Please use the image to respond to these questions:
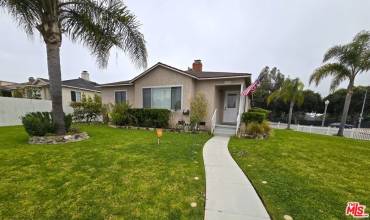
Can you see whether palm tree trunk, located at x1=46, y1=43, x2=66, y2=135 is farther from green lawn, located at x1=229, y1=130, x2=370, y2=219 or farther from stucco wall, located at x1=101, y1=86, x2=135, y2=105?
green lawn, located at x1=229, y1=130, x2=370, y2=219

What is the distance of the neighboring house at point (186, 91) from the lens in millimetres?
10648

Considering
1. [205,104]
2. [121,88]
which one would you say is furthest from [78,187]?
[121,88]

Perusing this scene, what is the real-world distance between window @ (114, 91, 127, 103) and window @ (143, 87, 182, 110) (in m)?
2.79

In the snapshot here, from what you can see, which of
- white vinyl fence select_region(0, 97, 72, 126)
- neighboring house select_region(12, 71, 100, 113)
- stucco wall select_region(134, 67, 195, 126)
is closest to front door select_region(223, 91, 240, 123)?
stucco wall select_region(134, 67, 195, 126)

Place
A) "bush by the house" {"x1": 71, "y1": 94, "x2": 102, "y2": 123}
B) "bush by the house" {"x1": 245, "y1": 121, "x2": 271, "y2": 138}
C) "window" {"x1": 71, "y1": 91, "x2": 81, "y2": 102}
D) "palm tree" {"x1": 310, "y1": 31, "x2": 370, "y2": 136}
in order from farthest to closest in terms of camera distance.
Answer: "window" {"x1": 71, "y1": 91, "x2": 81, "y2": 102}
"bush by the house" {"x1": 71, "y1": 94, "x2": 102, "y2": 123}
"palm tree" {"x1": 310, "y1": 31, "x2": 370, "y2": 136}
"bush by the house" {"x1": 245, "y1": 121, "x2": 271, "y2": 138}

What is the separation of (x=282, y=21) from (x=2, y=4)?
52.3ft

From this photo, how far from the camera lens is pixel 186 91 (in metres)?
10.9

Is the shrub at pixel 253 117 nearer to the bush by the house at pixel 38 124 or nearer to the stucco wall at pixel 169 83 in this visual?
the stucco wall at pixel 169 83

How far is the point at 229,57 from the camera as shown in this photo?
23141 mm

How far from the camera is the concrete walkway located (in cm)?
245

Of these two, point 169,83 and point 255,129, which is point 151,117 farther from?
point 255,129

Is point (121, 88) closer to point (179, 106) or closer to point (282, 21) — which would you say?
point (179, 106)

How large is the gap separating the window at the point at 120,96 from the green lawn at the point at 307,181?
37.0 ft

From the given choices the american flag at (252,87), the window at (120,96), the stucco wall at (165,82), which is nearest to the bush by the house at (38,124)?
the stucco wall at (165,82)
